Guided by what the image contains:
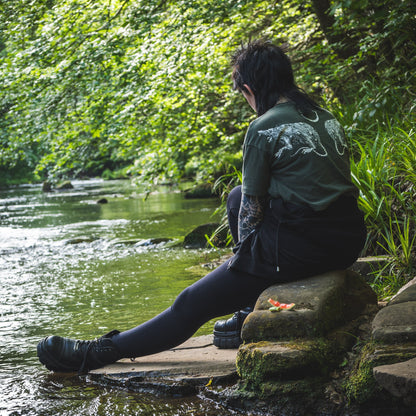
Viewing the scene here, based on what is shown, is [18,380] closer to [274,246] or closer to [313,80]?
[274,246]

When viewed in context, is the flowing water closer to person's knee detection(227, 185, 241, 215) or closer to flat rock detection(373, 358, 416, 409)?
flat rock detection(373, 358, 416, 409)

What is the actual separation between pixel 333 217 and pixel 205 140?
7.17 metres

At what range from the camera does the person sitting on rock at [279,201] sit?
2.41 metres

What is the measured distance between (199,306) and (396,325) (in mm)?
891

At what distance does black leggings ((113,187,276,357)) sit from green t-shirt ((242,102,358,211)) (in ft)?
1.22

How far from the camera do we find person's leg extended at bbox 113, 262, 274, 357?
256 cm

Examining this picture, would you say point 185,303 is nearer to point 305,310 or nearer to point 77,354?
point 305,310

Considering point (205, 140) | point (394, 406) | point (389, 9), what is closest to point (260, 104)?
point (394, 406)

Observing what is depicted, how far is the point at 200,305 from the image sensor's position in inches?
103

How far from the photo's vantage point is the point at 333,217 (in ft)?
8.00

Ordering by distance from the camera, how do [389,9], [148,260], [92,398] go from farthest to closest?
1. [148,260]
2. [389,9]
3. [92,398]

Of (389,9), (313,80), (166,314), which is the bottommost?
(166,314)

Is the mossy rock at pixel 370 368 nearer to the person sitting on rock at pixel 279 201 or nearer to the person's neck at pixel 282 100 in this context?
the person sitting on rock at pixel 279 201

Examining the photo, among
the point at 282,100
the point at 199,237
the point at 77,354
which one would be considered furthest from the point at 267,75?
the point at 199,237
